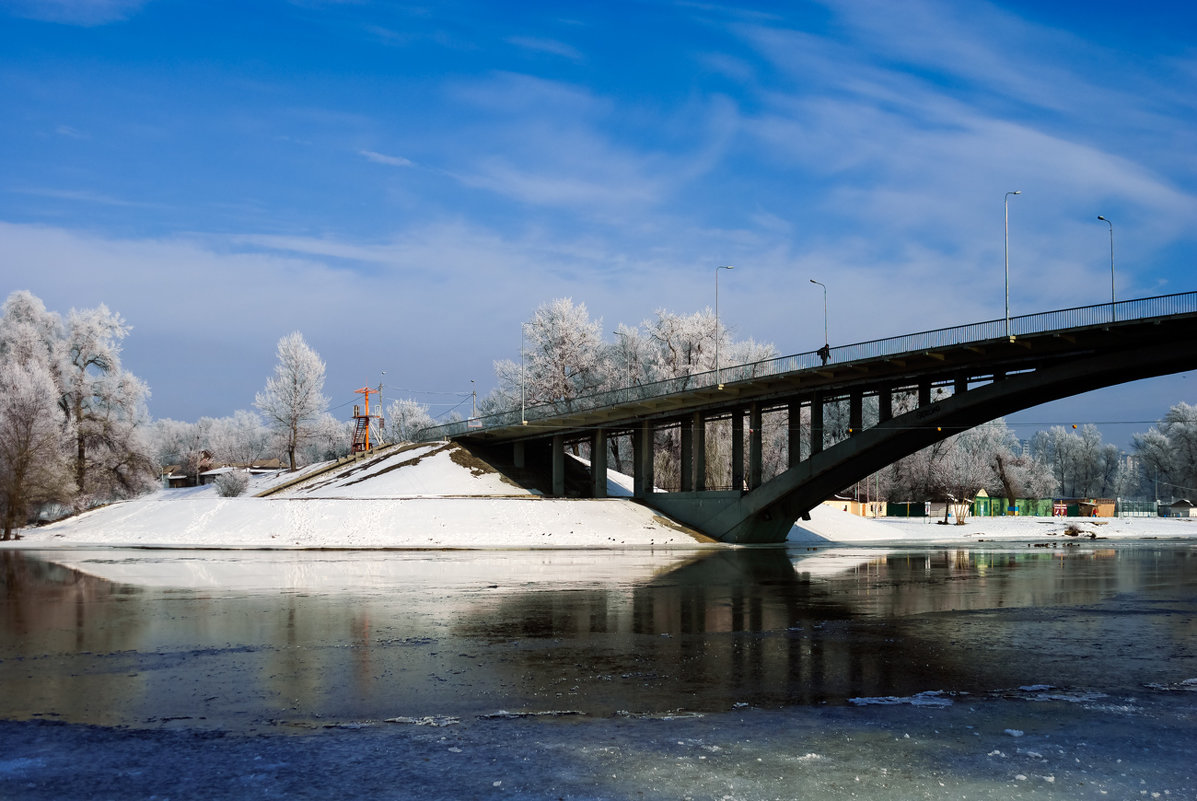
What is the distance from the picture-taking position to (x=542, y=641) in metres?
14.0

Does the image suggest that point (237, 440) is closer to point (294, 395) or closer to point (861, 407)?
point (294, 395)

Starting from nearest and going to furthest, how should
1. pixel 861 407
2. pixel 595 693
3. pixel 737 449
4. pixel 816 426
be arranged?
1. pixel 595 693
2. pixel 861 407
3. pixel 816 426
4. pixel 737 449

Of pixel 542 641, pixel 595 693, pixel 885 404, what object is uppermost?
pixel 885 404

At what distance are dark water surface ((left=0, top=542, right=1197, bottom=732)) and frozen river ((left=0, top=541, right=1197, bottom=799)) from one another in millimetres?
71

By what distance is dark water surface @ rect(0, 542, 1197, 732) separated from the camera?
10047mm

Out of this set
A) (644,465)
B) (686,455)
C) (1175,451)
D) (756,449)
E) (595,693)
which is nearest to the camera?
(595,693)

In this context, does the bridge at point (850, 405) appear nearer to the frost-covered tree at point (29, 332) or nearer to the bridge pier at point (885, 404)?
the bridge pier at point (885, 404)

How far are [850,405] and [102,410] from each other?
5169 centimetres

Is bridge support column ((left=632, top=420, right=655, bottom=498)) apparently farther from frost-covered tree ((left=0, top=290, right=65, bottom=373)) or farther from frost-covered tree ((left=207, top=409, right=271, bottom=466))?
frost-covered tree ((left=207, top=409, right=271, bottom=466))

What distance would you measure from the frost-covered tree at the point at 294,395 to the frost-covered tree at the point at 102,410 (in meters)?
25.9

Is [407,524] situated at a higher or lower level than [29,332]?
lower

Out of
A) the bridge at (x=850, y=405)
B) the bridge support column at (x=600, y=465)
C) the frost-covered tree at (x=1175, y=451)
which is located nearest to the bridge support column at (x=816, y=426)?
the bridge at (x=850, y=405)

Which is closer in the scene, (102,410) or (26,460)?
(26,460)

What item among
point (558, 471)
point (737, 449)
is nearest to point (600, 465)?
point (558, 471)
